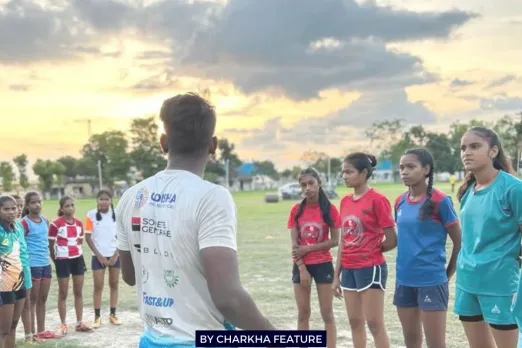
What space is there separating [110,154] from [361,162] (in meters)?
95.8

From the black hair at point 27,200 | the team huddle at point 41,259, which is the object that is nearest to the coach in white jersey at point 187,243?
the team huddle at point 41,259

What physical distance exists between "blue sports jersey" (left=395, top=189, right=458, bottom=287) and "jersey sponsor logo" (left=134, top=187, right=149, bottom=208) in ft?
10.1

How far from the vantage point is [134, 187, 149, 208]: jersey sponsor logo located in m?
2.34

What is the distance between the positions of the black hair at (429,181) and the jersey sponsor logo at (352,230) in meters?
0.68

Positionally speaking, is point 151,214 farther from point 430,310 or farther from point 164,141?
point 430,310

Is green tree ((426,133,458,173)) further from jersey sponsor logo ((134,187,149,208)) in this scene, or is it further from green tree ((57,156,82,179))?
jersey sponsor logo ((134,187,149,208))

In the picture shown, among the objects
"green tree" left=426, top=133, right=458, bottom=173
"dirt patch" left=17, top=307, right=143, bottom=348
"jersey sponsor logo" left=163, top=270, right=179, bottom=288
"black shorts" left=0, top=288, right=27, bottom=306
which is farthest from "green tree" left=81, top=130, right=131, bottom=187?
"jersey sponsor logo" left=163, top=270, right=179, bottom=288

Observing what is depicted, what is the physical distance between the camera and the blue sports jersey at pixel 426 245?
4.67 metres

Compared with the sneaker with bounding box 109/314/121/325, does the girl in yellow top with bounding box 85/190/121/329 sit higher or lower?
higher

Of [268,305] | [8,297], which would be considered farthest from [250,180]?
[8,297]

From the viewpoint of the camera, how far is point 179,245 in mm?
2170

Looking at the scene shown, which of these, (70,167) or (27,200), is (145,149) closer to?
(70,167)

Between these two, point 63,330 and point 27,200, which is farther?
point 63,330

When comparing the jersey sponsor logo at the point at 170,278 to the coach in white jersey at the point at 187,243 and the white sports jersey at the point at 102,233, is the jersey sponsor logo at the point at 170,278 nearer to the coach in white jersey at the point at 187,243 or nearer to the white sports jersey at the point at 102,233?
the coach in white jersey at the point at 187,243
